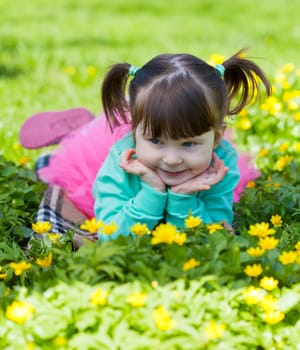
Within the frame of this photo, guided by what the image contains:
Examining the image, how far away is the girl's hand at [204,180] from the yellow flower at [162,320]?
1.00 metres

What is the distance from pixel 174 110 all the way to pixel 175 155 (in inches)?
7.4

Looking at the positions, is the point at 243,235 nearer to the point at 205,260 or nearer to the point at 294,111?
the point at 205,260

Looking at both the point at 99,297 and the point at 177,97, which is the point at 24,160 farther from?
the point at 99,297

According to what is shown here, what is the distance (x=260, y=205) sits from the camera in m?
3.65

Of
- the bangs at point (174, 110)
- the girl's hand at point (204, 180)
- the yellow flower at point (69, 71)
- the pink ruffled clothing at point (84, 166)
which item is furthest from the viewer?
the yellow flower at point (69, 71)

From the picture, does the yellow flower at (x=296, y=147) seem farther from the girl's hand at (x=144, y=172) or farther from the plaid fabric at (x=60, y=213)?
the girl's hand at (x=144, y=172)

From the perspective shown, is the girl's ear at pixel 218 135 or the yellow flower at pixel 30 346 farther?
the girl's ear at pixel 218 135

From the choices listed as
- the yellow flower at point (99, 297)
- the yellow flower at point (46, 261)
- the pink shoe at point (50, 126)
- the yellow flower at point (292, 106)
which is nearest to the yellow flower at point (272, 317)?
the yellow flower at point (99, 297)

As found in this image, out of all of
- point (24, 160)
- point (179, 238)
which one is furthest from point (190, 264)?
point (24, 160)

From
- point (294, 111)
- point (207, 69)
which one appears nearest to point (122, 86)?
point (207, 69)

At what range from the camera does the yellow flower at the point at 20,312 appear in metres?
2.21

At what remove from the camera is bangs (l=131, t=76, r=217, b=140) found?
9.84 feet

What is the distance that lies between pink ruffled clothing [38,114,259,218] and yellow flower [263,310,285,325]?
1760 mm

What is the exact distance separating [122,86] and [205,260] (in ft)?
3.98
